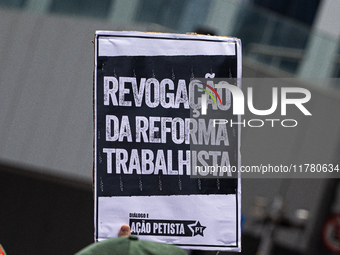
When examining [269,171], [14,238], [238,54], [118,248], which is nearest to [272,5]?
[269,171]

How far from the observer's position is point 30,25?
14836 mm

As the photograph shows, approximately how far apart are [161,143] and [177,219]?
0.43m

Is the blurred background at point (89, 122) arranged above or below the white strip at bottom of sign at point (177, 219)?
below

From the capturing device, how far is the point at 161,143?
438 cm

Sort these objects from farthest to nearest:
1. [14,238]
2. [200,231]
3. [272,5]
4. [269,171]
Answer: [272,5] < [269,171] < [14,238] < [200,231]

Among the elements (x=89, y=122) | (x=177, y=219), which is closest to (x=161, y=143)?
(x=177, y=219)

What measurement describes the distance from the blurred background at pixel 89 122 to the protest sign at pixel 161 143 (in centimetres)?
909

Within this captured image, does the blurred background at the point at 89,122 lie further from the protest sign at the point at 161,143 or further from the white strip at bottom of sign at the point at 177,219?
the white strip at bottom of sign at the point at 177,219

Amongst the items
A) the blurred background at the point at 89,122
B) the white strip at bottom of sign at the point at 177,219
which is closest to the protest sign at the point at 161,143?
the white strip at bottom of sign at the point at 177,219

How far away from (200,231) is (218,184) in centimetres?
28

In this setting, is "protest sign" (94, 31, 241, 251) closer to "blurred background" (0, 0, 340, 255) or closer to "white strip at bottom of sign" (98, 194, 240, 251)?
"white strip at bottom of sign" (98, 194, 240, 251)

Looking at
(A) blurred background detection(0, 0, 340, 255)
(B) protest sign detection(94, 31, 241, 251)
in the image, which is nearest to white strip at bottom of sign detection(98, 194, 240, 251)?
(B) protest sign detection(94, 31, 241, 251)

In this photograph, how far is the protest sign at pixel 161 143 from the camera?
14.0 feet

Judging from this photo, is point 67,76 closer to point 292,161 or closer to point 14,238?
point 14,238
